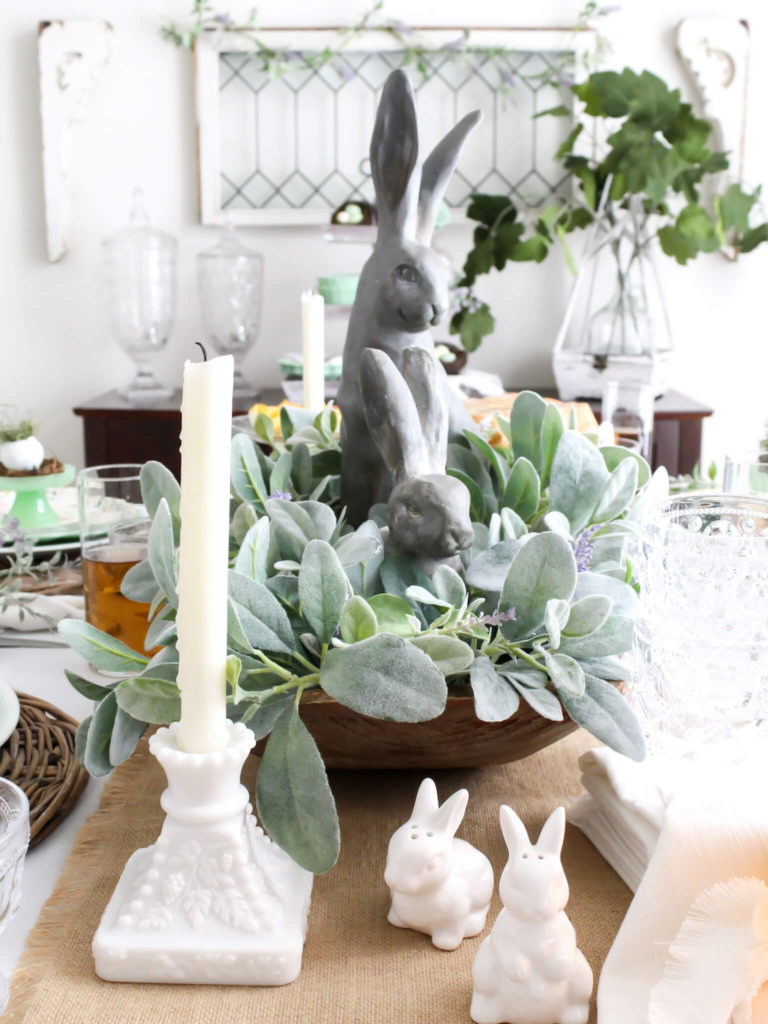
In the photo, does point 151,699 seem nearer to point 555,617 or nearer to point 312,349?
point 555,617

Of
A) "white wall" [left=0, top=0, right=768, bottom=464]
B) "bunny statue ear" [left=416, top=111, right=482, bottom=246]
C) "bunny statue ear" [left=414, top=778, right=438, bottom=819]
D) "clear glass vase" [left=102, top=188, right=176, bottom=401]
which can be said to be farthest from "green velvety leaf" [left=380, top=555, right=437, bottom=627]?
"white wall" [left=0, top=0, right=768, bottom=464]

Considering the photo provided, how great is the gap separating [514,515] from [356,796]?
19 cm

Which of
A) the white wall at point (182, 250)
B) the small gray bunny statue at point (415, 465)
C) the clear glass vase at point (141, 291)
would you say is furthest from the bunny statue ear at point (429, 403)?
the white wall at point (182, 250)

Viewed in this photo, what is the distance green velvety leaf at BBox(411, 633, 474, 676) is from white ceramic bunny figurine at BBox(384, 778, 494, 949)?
0.06 m

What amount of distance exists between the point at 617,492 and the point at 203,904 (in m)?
0.33

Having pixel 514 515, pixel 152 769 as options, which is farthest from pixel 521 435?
pixel 152 769

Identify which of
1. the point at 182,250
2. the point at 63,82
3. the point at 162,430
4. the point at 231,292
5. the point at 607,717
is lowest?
the point at 162,430

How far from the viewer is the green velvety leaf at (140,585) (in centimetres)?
57

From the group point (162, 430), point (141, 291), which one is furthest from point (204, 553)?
point (141, 291)

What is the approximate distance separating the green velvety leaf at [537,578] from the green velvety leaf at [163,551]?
16 centimetres

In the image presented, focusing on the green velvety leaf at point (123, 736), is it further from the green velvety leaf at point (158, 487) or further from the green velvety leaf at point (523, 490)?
the green velvety leaf at point (523, 490)

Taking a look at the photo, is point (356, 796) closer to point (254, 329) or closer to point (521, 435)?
point (521, 435)

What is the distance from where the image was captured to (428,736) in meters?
0.52

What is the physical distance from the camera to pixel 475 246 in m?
2.53
